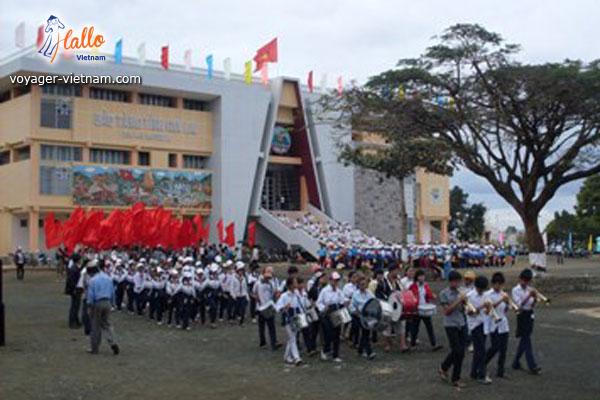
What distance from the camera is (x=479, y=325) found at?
33.3 feet

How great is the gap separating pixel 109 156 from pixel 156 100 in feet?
17.8

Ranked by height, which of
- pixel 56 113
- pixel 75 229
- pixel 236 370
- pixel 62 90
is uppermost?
pixel 62 90

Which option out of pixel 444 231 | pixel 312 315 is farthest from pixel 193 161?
pixel 312 315

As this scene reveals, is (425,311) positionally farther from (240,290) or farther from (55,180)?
(55,180)

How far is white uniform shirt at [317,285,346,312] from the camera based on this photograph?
12.5 m

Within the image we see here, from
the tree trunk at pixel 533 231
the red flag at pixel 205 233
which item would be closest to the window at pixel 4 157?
the red flag at pixel 205 233

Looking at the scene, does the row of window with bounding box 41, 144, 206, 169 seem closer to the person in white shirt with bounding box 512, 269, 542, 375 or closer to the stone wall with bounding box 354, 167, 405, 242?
the stone wall with bounding box 354, 167, 405, 242

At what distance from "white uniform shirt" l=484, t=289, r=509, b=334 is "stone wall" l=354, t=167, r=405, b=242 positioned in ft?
152

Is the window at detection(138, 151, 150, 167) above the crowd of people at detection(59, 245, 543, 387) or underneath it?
above

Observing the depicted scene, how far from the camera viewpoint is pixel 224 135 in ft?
165

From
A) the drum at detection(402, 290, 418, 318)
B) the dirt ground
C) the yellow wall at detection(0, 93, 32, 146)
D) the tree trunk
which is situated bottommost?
the dirt ground

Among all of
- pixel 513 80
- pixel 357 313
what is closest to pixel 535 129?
pixel 513 80

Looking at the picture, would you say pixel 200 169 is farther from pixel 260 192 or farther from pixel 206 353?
pixel 206 353

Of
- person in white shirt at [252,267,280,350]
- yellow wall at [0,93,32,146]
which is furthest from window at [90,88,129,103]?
person in white shirt at [252,267,280,350]
